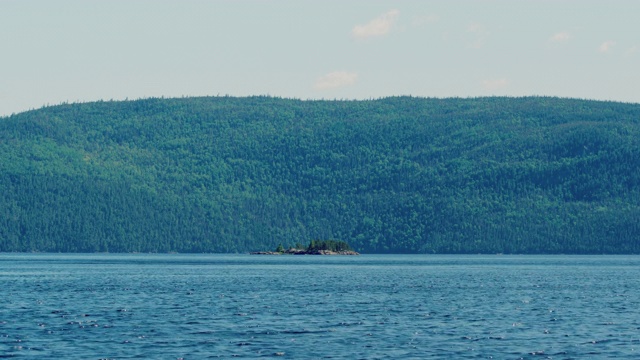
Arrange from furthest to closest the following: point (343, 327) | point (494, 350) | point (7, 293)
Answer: point (7, 293), point (343, 327), point (494, 350)

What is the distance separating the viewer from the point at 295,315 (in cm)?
→ 8625

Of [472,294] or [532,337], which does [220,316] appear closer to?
[532,337]

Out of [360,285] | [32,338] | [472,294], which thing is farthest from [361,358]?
[360,285]

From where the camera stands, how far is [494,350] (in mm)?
65562

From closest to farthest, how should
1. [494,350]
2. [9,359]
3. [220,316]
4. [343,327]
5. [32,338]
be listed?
[9,359]
[494,350]
[32,338]
[343,327]
[220,316]

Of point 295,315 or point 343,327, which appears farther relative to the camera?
point 295,315

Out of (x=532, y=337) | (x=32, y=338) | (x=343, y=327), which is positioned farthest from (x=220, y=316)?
(x=532, y=337)

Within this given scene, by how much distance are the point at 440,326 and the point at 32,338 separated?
2642 cm

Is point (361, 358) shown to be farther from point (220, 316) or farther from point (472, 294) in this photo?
point (472, 294)

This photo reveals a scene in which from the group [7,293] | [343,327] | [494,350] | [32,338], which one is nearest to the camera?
[494,350]

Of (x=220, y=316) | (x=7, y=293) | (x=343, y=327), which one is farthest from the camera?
(x=7, y=293)

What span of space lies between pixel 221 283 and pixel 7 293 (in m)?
32.1

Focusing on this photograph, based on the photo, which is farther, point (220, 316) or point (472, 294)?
point (472, 294)

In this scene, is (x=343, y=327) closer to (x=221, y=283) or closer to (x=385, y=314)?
(x=385, y=314)
